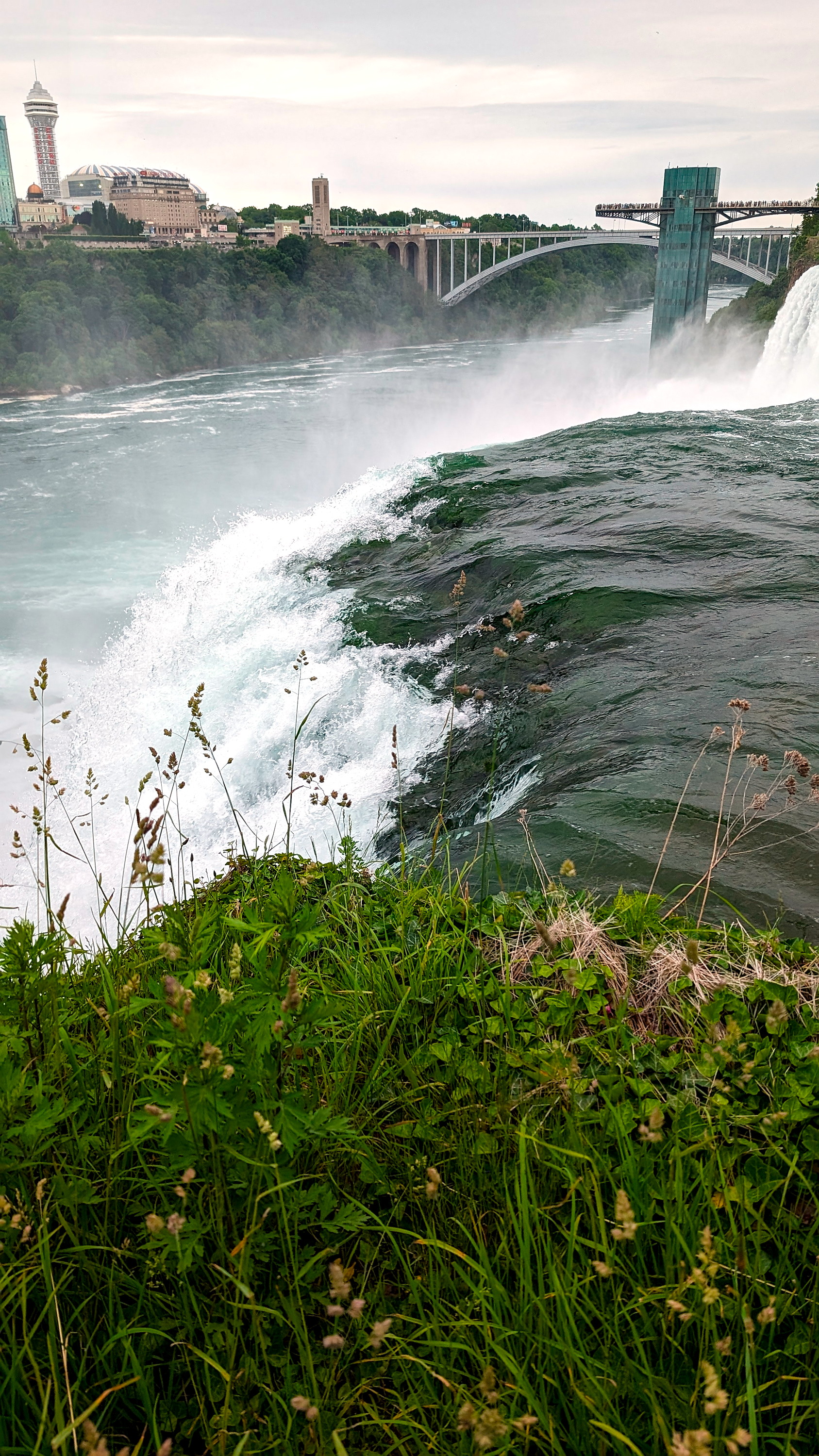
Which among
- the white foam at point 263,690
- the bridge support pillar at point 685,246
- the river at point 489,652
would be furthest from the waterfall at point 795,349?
the bridge support pillar at point 685,246

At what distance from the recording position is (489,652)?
7676mm

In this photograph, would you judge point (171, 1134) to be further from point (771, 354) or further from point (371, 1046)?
point (771, 354)

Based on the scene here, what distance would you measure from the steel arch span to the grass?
45.2 metres

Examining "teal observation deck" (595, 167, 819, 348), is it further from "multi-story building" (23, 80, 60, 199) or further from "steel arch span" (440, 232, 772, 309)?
"multi-story building" (23, 80, 60, 199)

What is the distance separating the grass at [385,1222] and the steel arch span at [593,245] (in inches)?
1780

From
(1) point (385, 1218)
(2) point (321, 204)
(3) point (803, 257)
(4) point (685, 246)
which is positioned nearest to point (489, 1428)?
(1) point (385, 1218)

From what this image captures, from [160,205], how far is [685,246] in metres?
77.0

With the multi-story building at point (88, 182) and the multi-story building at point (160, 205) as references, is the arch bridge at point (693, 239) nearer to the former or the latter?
the multi-story building at point (160, 205)

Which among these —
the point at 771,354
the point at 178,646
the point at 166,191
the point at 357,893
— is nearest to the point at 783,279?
the point at 771,354

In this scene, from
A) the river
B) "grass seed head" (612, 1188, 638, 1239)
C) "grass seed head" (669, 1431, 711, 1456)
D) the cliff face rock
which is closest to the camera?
"grass seed head" (669, 1431, 711, 1456)

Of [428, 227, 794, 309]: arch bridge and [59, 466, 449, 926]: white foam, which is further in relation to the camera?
[428, 227, 794, 309]: arch bridge

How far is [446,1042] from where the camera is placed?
216 cm

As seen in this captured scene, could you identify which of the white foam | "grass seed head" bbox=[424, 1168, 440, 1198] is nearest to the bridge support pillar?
the white foam

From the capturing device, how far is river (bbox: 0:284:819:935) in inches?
175
